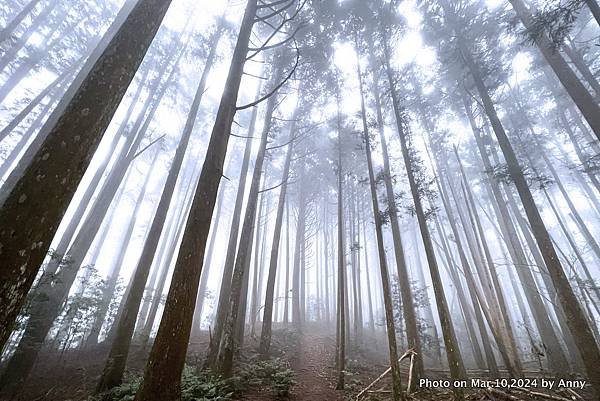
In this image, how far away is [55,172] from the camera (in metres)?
2.06

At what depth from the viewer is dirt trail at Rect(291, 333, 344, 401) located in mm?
7072

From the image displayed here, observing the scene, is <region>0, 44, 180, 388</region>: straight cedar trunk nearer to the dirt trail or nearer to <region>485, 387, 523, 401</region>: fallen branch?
the dirt trail

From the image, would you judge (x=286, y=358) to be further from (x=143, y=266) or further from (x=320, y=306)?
(x=320, y=306)

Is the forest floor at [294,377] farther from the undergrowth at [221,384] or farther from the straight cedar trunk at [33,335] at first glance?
the straight cedar trunk at [33,335]

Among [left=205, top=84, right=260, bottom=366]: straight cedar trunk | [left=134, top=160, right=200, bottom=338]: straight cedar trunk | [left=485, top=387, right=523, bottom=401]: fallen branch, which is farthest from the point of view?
[left=134, top=160, right=200, bottom=338]: straight cedar trunk

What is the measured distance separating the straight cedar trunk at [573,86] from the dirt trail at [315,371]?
30.5 ft

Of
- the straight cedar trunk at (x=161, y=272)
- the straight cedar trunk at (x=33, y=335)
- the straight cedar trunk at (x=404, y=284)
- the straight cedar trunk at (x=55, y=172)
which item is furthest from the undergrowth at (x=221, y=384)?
the straight cedar trunk at (x=161, y=272)

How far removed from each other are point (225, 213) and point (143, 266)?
78.1 feet

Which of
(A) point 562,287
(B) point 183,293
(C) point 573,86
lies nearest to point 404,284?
(A) point 562,287

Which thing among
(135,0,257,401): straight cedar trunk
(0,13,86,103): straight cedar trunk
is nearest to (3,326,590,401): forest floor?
(135,0,257,401): straight cedar trunk

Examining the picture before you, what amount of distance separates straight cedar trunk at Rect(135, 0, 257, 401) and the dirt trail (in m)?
4.99

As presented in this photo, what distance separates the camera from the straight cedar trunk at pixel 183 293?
280cm

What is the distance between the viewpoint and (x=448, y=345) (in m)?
5.76

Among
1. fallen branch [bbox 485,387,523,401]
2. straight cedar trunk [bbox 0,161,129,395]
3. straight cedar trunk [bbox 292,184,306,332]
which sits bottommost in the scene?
fallen branch [bbox 485,387,523,401]
